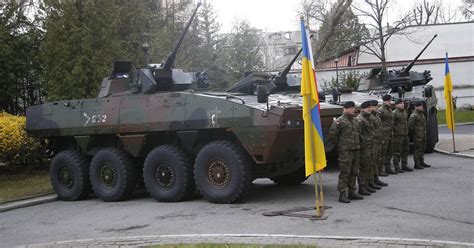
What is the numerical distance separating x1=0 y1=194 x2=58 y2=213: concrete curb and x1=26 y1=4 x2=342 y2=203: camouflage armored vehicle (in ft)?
0.95

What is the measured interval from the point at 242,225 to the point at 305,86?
2078 millimetres

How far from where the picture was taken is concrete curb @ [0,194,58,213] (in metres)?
11.2

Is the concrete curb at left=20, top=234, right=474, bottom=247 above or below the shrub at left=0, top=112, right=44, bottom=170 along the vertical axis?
below

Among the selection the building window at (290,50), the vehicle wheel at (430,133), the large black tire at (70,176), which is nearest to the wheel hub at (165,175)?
the large black tire at (70,176)

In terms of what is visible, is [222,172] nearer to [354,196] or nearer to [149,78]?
[354,196]

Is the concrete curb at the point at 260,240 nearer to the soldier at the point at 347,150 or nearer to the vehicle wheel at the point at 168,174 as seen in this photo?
the soldier at the point at 347,150

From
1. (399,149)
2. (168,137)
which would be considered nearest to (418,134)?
(399,149)

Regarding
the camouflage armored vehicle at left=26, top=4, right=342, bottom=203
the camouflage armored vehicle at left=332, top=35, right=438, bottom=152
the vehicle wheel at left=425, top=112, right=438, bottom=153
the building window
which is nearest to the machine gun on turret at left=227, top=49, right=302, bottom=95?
the camouflage armored vehicle at left=26, top=4, right=342, bottom=203

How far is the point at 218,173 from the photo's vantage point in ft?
32.0

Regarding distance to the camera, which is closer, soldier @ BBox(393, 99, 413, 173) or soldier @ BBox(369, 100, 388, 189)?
soldier @ BBox(369, 100, 388, 189)

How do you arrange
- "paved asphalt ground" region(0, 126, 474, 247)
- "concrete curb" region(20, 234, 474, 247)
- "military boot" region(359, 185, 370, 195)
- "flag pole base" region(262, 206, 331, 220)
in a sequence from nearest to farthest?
"concrete curb" region(20, 234, 474, 247), "paved asphalt ground" region(0, 126, 474, 247), "flag pole base" region(262, 206, 331, 220), "military boot" region(359, 185, 370, 195)

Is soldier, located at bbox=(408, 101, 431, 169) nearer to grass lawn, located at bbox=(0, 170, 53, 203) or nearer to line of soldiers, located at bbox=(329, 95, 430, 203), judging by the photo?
line of soldiers, located at bbox=(329, 95, 430, 203)

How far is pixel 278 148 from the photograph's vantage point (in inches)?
366

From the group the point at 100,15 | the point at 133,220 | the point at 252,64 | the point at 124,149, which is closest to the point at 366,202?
the point at 133,220
